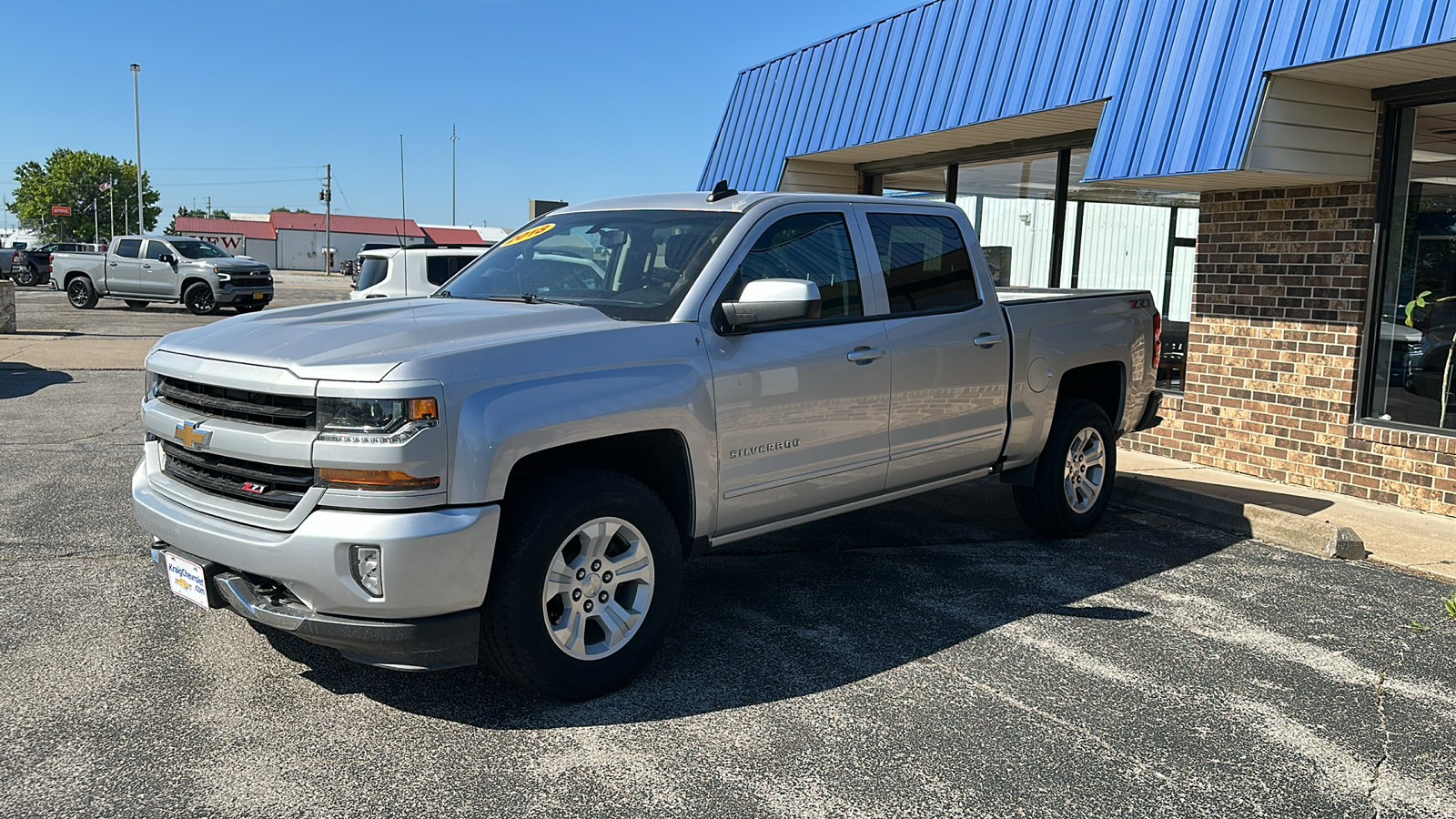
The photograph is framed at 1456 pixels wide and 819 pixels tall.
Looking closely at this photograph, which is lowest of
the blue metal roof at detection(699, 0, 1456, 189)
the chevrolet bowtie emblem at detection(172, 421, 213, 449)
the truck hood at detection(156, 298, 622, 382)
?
the chevrolet bowtie emblem at detection(172, 421, 213, 449)

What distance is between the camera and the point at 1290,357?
27.9ft

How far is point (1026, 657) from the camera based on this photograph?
472 centimetres

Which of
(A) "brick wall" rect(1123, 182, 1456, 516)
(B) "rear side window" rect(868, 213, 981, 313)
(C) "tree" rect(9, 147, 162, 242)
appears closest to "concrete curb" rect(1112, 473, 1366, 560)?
(A) "brick wall" rect(1123, 182, 1456, 516)

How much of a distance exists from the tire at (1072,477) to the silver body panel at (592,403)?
1.08 ft

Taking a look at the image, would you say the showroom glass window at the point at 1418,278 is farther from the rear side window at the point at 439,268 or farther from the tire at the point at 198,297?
the tire at the point at 198,297

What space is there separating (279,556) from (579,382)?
1.18 m

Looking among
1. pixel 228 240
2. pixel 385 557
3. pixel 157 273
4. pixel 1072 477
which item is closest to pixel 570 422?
pixel 385 557

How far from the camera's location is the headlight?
3.59 m

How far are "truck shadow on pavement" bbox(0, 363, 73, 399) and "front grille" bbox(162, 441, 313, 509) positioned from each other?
9496 mm

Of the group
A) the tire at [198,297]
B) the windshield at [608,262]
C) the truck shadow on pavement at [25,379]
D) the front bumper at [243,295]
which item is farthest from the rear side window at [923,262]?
the tire at [198,297]

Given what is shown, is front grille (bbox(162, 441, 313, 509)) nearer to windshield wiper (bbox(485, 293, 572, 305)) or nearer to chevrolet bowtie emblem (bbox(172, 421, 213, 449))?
chevrolet bowtie emblem (bbox(172, 421, 213, 449))

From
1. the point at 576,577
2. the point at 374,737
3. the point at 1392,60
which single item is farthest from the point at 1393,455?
the point at 374,737

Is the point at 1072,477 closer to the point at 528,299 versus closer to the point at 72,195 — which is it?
the point at 528,299

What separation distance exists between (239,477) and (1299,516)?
6299 mm
